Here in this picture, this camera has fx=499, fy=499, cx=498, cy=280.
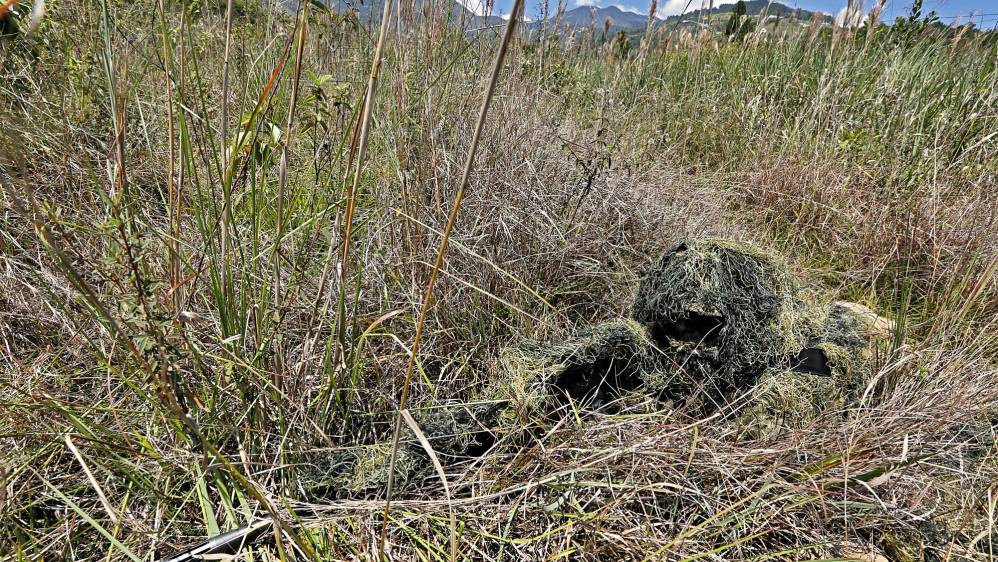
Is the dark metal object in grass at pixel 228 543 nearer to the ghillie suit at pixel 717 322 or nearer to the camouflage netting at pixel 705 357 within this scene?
the camouflage netting at pixel 705 357

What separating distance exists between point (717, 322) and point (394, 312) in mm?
932

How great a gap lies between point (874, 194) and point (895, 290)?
0.63 metres

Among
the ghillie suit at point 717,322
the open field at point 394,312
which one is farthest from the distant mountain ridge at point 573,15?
the ghillie suit at point 717,322

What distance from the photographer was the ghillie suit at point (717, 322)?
1.37m

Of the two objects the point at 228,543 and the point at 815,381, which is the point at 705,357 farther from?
the point at 228,543

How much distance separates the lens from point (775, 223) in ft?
8.61

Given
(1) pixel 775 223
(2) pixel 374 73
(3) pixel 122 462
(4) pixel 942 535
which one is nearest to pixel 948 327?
(4) pixel 942 535

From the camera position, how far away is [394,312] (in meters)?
0.91

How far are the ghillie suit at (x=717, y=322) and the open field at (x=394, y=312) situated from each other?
10 cm

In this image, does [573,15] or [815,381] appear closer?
[815,381]

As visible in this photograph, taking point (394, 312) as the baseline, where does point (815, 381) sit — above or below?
below

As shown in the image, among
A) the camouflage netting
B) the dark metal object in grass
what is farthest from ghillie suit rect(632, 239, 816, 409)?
the dark metal object in grass

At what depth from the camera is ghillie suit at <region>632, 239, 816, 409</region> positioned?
1372mm

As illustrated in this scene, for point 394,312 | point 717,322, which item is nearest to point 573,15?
point 717,322
